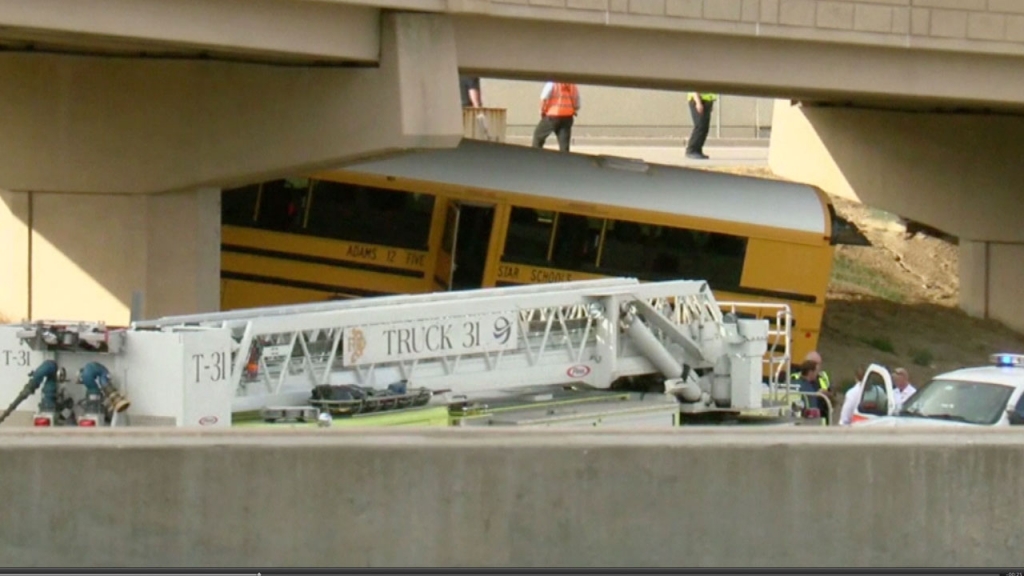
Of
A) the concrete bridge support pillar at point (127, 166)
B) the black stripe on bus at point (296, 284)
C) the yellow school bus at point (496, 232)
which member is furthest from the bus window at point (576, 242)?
the concrete bridge support pillar at point (127, 166)

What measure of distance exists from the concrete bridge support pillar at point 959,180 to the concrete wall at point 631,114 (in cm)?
1169

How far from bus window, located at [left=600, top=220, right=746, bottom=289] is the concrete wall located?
19.1m

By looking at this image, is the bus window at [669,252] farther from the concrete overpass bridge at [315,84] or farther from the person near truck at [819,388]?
the person near truck at [819,388]

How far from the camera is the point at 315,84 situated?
2109 centimetres

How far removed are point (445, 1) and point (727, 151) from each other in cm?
2172

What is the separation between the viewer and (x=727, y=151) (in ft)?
136

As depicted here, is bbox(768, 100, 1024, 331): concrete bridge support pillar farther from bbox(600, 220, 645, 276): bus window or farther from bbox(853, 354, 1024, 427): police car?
bbox(853, 354, 1024, 427): police car

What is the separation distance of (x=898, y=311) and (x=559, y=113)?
22.8 feet

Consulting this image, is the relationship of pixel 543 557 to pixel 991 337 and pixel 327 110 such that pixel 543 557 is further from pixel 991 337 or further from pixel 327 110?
pixel 991 337

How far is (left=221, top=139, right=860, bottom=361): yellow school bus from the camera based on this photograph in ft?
78.2

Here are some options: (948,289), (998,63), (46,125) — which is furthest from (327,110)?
(948,289)

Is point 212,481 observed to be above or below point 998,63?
below

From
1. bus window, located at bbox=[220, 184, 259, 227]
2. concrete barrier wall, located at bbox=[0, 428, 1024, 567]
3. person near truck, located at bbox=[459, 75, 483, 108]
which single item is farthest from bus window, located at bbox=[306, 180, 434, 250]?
concrete barrier wall, located at bbox=[0, 428, 1024, 567]

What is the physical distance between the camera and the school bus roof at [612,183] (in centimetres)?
2398
